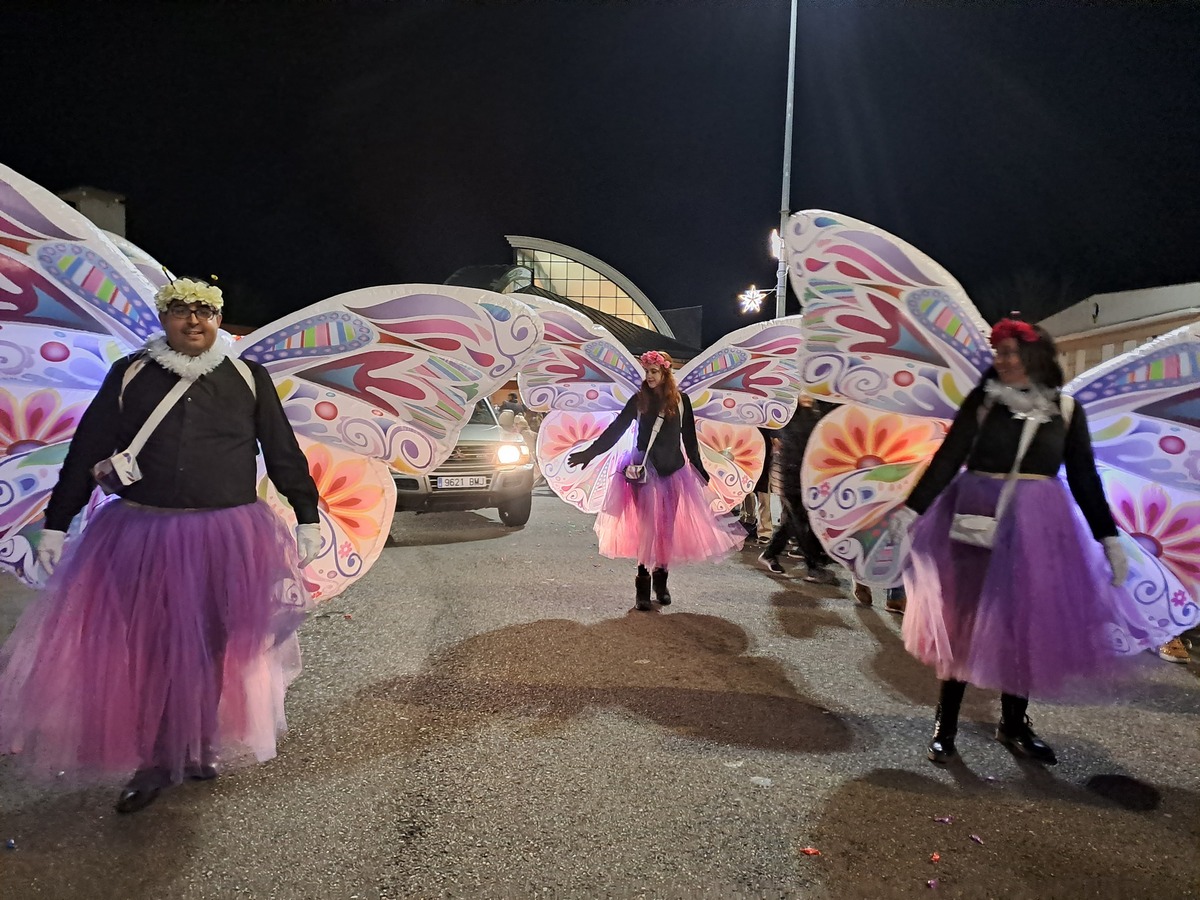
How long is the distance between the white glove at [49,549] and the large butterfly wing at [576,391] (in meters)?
4.25

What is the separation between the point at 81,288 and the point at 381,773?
2.49 metres

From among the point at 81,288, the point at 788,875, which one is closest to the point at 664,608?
the point at 788,875

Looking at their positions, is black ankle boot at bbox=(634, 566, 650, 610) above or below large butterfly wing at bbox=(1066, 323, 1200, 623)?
below

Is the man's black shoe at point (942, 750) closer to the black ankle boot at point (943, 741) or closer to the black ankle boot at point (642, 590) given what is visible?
the black ankle boot at point (943, 741)

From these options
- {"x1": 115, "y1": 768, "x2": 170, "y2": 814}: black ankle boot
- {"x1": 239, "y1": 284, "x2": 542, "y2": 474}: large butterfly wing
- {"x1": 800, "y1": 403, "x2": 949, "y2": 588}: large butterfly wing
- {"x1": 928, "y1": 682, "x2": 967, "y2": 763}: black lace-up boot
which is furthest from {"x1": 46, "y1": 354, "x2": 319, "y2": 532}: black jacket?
{"x1": 928, "y1": 682, "x2": 967, "y2": 763}: black lace-up boot

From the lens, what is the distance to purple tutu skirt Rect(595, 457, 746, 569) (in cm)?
564

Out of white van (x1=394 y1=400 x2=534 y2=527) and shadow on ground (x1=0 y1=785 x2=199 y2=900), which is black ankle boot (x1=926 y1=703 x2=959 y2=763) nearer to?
shadow on ground (x1=0 y1=785 x2=199 y2=900)

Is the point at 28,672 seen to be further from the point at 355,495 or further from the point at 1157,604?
the point at 1157,604

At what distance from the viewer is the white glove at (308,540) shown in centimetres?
312

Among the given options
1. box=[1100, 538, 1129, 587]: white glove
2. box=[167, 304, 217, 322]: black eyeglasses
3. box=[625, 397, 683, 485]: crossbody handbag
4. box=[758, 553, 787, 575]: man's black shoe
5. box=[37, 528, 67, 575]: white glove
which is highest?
box=[167, 304, 217, 322]: black eyeglasses

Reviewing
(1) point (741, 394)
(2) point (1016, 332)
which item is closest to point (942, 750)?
(2) point (1016, 332)

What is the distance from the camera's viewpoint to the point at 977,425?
3.43 m

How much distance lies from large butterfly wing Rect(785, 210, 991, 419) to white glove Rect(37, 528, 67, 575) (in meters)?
3.47

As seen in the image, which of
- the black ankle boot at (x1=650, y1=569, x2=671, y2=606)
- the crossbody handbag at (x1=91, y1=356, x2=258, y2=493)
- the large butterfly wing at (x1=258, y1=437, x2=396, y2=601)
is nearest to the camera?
the crossbody handbag at (x1=91, y1=356, x2=258, y2=493)
